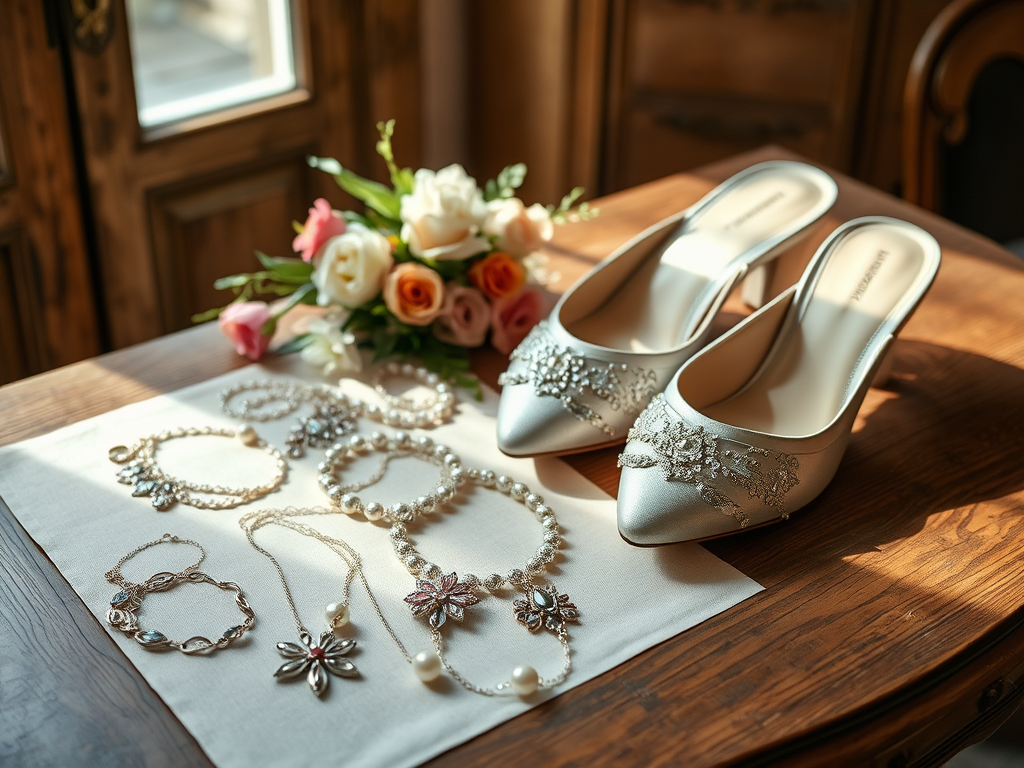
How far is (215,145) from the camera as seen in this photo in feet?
6.05

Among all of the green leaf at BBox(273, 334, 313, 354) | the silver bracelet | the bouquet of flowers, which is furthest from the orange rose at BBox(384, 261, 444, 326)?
the silver bracelet

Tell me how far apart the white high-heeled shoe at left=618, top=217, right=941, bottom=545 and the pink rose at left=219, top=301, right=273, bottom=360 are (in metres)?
0.46

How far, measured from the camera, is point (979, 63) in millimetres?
1527

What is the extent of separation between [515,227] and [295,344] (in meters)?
0.28

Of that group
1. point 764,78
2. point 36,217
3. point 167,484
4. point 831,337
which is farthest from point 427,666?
point 764,78

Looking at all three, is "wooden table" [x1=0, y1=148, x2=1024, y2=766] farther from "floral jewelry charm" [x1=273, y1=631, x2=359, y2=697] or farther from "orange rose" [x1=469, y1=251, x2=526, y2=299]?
"orange rose" [x1=469, y1=251, x2=526, y2=299]

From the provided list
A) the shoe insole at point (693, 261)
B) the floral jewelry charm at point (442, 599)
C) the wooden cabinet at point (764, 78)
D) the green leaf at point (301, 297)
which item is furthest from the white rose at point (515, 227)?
the wooden cabinet at point (764, 78)

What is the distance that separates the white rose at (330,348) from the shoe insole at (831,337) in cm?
39

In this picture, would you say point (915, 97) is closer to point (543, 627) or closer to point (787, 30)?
point (787, 30)

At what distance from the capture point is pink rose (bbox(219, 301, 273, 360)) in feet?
3.61

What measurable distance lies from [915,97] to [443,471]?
102cm

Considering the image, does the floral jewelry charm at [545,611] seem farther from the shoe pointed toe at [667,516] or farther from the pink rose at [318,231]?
the pink rose at [318,231]

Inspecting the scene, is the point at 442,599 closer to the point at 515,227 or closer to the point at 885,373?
the point at 515,227

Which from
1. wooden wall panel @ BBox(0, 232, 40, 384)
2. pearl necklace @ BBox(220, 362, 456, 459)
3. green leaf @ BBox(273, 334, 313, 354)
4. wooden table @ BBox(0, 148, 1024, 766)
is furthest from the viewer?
wooden wall panel @ BBox(0, 232, 40, 384)
